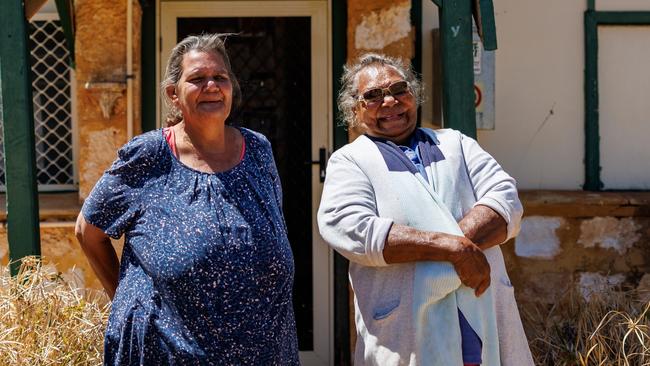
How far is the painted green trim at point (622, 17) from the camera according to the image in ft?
17.6

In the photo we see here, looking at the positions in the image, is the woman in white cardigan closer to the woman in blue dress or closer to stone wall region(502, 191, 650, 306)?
the woman in blue dress

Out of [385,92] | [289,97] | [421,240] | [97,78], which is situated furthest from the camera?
[289,97]

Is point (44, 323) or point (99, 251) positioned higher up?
point (99, 251)

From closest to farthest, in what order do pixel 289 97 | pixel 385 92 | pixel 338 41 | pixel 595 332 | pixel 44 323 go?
1. pixel 385 92
2. pixel 44 323
3. pixel 595 332
4. pixel 338 41
5. pixel 289 97

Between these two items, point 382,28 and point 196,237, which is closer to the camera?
point 196,237

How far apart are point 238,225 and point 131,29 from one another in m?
2.61

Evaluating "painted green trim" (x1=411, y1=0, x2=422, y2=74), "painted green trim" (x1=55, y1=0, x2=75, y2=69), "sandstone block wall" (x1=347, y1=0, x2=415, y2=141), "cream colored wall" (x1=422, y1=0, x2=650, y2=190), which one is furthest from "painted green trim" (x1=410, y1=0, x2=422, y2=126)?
"painted green trim" (x1=55, y1=0, x2=75, y2=69)

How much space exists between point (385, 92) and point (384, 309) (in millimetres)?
747

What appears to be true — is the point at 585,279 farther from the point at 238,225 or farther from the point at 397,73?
the point at 238,225

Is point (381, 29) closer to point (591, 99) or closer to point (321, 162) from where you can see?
point (321, 162)

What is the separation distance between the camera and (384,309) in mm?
2859

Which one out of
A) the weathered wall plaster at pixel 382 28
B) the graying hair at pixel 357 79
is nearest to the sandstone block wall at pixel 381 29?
the weathered wall plaster at pixel 382 28

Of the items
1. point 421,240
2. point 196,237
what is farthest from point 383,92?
point 196,237

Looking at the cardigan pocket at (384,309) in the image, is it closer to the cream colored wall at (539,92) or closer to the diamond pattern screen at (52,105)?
the cream colored wall at (539,92)
